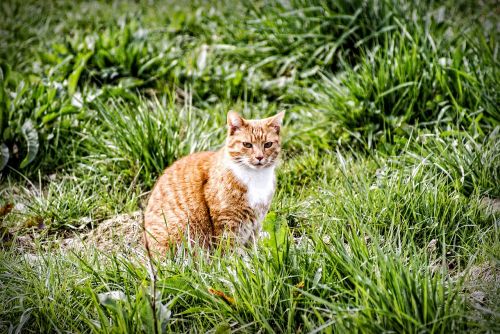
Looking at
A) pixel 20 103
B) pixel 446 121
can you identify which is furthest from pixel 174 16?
pixel 446 121

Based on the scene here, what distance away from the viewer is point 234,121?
346 centimetres

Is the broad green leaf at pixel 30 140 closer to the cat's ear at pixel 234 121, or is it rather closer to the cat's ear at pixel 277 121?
the cat's ear at pixel 234 121

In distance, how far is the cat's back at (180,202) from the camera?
3289 millimetres

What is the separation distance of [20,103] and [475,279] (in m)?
3.57

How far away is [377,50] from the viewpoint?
4.66m

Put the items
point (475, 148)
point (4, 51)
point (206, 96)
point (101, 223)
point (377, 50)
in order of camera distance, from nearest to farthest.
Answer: point (475, 148) → point (101, 223) → point (377, 50) → point (206, 96) → point (4, 51)

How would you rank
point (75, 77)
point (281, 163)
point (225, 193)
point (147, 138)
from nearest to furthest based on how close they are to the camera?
point (225, 193) → point (147, 138) → point (281, 163) → point (75, 77)

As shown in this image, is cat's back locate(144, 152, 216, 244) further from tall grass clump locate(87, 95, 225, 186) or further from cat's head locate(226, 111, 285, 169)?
tall grass clump locate(87, 95, 225, 186)

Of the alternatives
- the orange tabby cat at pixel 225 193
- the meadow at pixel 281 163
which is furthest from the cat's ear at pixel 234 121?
the meadow at pixel 281 163

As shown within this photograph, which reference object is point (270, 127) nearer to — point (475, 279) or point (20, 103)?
point (475, 279)

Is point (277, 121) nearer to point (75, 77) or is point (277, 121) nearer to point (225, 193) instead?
point (225, 193)

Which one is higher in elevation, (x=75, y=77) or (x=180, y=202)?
(x=75, y=77)

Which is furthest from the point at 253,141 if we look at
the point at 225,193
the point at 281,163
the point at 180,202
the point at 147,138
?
the point at 147,138

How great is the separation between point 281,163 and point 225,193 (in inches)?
38.9
